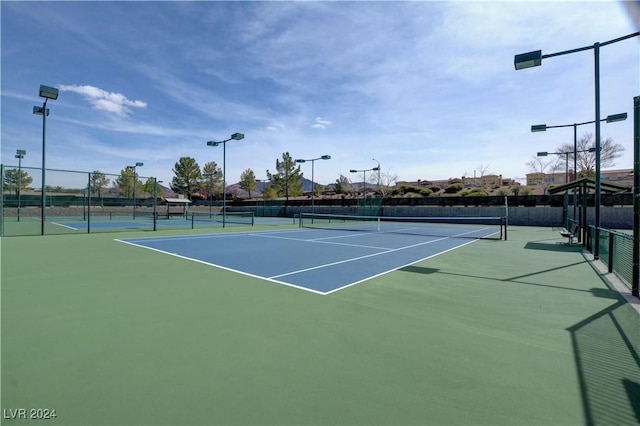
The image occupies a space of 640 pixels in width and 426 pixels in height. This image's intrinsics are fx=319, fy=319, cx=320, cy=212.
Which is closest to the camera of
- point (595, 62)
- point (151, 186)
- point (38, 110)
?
point (595, 62)

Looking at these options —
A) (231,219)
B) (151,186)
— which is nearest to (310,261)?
(231,219)

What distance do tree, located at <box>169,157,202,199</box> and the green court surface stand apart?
237ft

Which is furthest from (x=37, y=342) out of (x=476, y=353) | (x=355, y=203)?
(x=355, y=203)

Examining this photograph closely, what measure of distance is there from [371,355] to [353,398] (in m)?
0.78

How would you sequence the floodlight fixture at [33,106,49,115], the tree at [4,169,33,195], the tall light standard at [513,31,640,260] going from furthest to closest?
the tree at [4,169,33,195]
the floodlight fixture at [33,106,49,115]
the tall light standard at [513,31,640,260]

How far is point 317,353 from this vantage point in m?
3.26

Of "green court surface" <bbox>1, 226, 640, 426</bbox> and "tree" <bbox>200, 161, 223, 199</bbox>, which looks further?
"tree" <bbox>200, 161, 223, 199</bbox>

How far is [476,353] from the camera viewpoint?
330cm

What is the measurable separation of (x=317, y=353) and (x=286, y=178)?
62.3 meters

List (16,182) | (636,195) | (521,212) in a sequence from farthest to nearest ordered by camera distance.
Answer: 1. (521,212)
2. (16,182)
3. (636,195)

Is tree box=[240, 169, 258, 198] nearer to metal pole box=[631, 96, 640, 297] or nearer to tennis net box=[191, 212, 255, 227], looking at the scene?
tennis net box=[191, 212, 255, 227]

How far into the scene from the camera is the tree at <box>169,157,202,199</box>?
73188 mm

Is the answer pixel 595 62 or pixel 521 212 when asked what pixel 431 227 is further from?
pixel 595 62

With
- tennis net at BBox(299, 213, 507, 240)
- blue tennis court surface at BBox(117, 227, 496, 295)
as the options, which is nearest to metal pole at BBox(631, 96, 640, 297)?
blue tennis court surface at BBox(117, 227, 496, 295)
